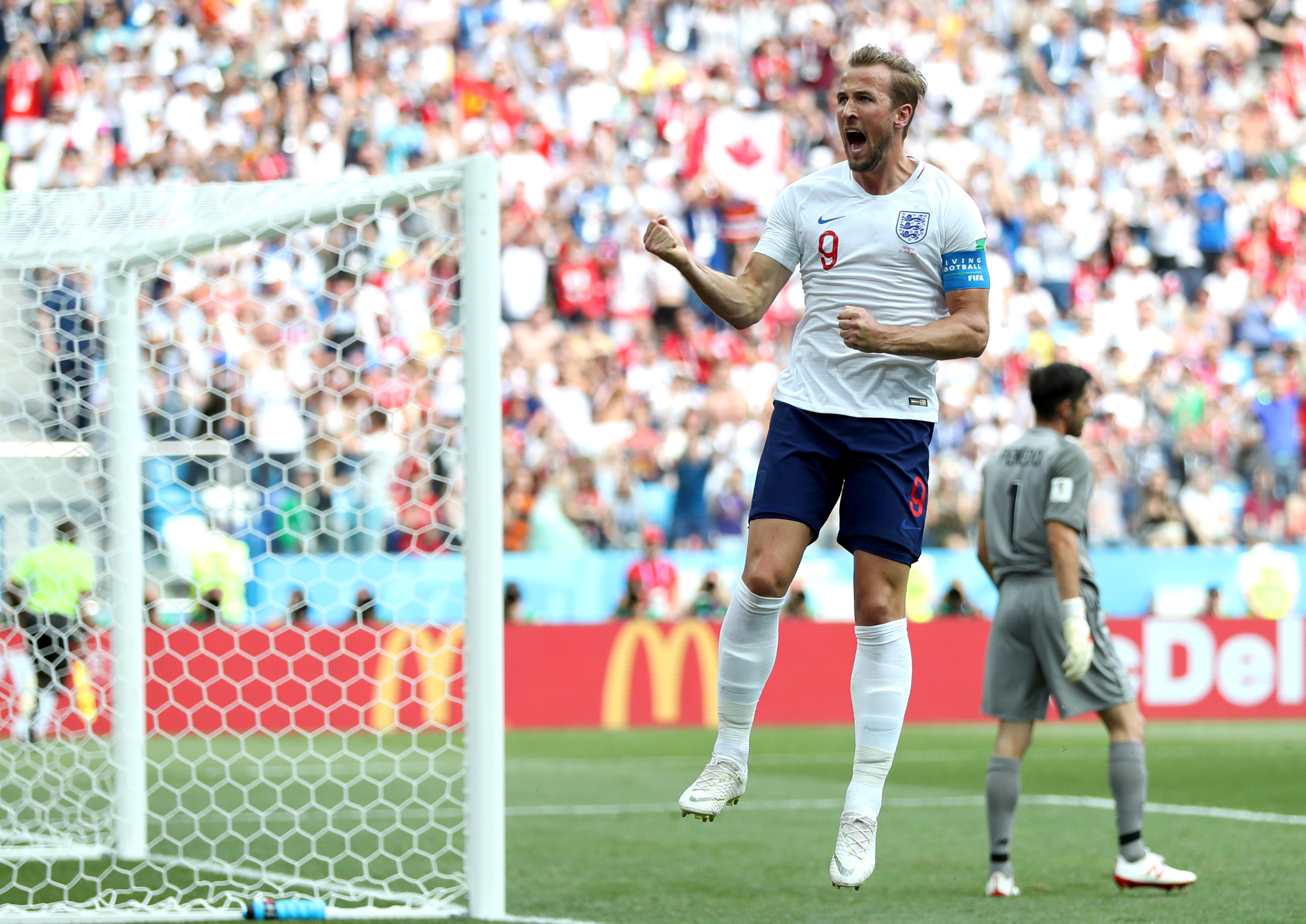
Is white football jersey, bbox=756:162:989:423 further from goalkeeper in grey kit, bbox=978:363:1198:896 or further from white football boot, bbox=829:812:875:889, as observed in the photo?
goalkeeper in grey kit, bbox=978:363:1198:896

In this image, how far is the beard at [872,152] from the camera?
5312mm

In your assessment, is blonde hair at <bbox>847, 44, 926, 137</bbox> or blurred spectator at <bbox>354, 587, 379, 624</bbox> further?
blurred spectator at <bbox>354, 587, 379, 624</bbox>

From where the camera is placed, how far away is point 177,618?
11648 millimetres

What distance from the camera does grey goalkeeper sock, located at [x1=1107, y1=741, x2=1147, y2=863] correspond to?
7152mm

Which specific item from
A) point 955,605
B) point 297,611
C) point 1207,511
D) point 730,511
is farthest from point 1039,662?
point 1207,511

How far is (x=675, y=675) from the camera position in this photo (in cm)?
1586

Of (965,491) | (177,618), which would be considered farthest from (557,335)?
(177,618)

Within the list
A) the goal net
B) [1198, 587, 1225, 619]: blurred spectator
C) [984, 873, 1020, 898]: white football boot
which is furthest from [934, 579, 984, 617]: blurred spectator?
[984, 873, 1020, 898]: white football boot

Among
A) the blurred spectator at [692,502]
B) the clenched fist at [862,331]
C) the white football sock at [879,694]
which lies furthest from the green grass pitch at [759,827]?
the blurred spectator at [692,502]

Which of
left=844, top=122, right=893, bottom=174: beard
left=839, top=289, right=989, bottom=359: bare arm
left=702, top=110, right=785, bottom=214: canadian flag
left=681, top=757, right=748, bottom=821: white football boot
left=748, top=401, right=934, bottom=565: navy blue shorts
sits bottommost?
left=681, top=757, right=748, bottom=821: white football boot

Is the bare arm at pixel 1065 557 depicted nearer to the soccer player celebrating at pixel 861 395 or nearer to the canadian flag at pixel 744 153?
the soccer player celebrating at pixel 861 395

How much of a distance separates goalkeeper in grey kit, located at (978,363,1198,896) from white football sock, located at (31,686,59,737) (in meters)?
4.26

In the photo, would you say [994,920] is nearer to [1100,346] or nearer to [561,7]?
[1100,346]

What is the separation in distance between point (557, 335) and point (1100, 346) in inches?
262
